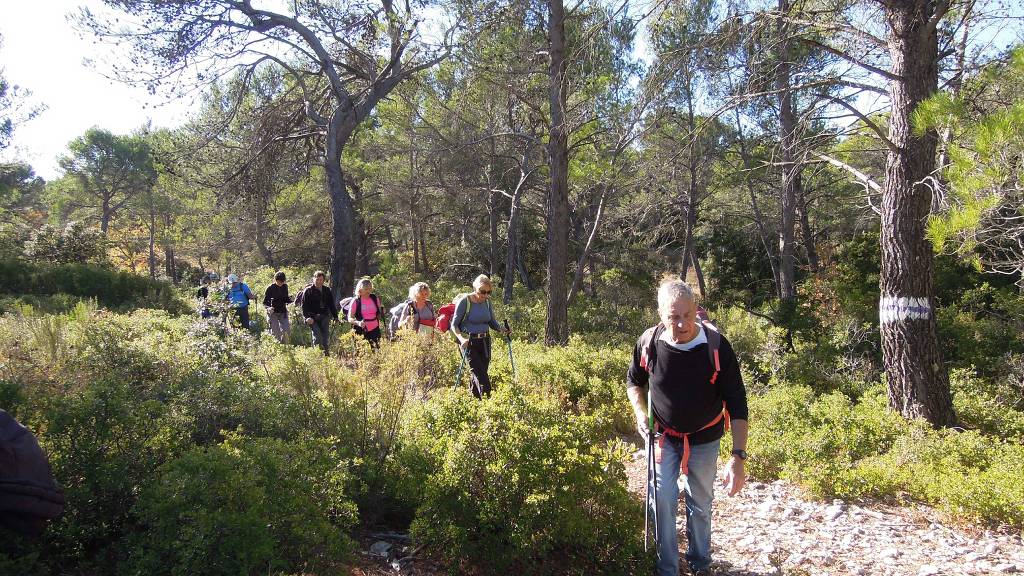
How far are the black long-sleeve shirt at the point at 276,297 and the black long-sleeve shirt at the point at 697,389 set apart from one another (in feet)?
23.6

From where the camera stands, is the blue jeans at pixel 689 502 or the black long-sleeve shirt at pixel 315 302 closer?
the blue jeans at pixel 689 502

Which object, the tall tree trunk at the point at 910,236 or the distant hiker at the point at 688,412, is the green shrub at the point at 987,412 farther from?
the distant hiker at the point at 688,412

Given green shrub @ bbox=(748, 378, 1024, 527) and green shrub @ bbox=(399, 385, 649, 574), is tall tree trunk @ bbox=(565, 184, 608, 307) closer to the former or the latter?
green shrub @ bbox=(748, 378, 1024, 527)

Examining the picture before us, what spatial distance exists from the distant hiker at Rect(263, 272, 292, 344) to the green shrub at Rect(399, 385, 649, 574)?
6.33 meters

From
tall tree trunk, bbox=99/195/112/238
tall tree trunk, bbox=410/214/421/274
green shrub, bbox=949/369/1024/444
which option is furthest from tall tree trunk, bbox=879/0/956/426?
tall tree trunk, bbox=99/195/112/238

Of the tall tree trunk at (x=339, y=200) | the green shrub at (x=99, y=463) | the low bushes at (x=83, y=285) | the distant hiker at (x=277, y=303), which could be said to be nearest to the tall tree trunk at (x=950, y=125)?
the green shrub at (x=99, y=463)

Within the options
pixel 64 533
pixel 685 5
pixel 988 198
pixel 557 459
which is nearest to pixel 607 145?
pixel 685 5

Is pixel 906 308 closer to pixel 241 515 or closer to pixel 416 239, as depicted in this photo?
pixel 241 515

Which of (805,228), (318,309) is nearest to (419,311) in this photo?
(318,309)

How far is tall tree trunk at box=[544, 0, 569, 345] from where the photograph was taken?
8359 millimetres

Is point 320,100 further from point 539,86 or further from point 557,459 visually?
point 557,459

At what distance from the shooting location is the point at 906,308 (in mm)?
5430

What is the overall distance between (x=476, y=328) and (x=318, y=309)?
3.42 m

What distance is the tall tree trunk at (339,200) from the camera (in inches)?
457
